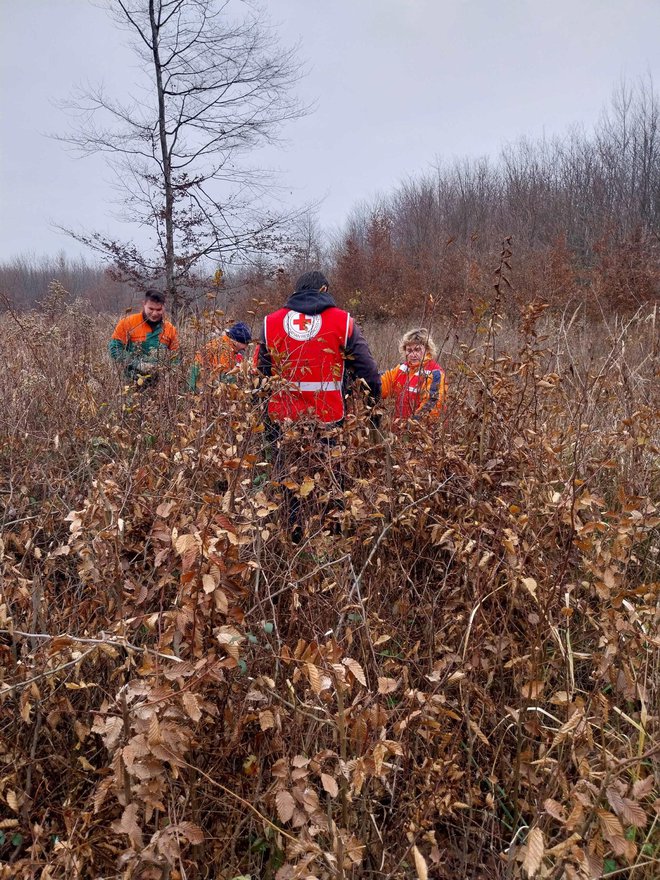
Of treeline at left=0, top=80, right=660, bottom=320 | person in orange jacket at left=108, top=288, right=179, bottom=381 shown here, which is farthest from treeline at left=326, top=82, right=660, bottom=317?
person in orange jacket at left=108, top=288, right=179, bottom=381

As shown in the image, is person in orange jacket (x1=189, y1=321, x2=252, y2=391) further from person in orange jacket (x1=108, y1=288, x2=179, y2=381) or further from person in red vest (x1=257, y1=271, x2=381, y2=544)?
person in orange jacket (x1=108, y1=288, x2=179, y2=381)

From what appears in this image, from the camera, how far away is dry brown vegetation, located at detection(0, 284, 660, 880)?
1517mm

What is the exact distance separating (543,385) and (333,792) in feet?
6.36

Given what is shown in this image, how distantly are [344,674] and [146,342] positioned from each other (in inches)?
187

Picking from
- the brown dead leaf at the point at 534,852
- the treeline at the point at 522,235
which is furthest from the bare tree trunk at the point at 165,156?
the brown dead leaf at the point at 534,852

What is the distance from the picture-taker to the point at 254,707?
190 cm

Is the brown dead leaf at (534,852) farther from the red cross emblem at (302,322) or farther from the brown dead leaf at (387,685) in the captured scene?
the red cross emblem at (302,322)

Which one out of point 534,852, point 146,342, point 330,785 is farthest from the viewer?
point 146,342

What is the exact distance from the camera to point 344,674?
1507 mm

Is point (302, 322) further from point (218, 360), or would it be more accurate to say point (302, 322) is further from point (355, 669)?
point (355, 669)

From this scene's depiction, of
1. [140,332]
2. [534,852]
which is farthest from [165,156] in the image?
[534,852]

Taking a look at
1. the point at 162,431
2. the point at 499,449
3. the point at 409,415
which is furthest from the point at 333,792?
the point at 162,431

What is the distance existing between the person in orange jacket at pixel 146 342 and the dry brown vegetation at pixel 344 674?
127 cm

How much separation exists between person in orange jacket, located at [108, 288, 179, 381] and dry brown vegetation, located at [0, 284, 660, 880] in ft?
4.18
